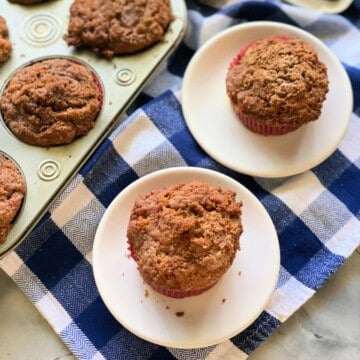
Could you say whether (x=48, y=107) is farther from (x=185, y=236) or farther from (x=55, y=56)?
(x=185, y=236)

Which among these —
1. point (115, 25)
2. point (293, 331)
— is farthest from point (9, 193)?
point (293, 331)

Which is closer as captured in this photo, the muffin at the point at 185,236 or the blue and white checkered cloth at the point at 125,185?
the muffin at the point at 185,236

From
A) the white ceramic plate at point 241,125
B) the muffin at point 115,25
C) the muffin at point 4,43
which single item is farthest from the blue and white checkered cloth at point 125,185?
the muffin at point 4,43

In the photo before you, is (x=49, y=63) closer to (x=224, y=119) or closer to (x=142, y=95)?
(x=142, y=95)

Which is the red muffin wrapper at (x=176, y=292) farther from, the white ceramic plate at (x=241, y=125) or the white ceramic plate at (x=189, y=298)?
the white ceramic plate at (x=241, y=125)

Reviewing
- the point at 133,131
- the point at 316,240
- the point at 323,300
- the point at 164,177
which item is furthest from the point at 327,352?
the point at 133,131
